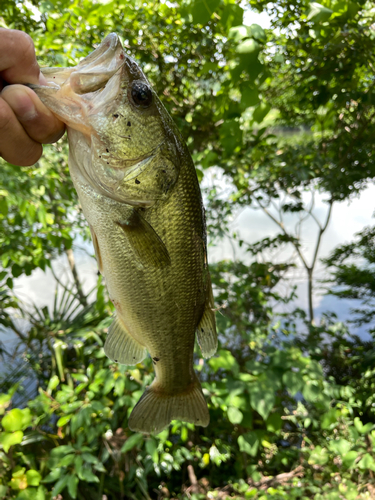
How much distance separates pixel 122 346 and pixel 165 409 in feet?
0.86

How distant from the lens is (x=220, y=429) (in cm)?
268

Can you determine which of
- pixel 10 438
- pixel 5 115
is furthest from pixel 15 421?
pixel 5 115

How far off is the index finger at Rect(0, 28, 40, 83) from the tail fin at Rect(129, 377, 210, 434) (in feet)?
3.13

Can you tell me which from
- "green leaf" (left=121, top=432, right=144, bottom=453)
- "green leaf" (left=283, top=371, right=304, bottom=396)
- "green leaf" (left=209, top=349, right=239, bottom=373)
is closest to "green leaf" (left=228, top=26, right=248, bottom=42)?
"green leaf" (left=209, top=349, right=239, bottom=373)

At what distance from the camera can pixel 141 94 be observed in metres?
0.82

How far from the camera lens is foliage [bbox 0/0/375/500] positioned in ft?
5.83

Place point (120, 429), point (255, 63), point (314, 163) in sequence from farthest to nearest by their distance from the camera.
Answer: point (314, 163), point (120, 429), point (255, 63)

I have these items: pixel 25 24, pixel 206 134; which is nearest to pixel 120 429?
pixel 206 134

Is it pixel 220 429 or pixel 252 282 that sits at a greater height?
pixel 252 282

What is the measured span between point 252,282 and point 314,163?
1.19 m

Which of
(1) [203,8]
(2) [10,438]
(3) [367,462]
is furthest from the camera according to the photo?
(3) [367,462]

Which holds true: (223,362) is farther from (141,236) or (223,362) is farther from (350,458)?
(141,236)

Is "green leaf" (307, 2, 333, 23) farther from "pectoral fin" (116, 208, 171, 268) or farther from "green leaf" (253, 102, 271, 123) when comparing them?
"pectoral fin" (116, 208, 171, 268)

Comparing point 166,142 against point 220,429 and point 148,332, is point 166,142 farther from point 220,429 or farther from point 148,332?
point 220,429
